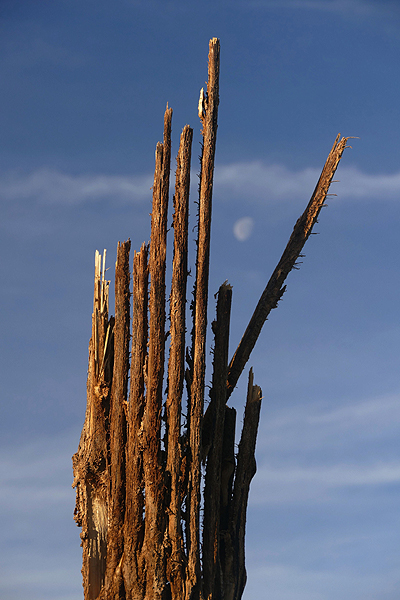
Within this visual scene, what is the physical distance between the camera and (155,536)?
1023 centimetres

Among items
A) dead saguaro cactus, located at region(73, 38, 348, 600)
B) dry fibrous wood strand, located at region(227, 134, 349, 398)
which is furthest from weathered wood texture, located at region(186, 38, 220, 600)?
dry fibrous wood strand, located at region(227, 134, 349, 398)

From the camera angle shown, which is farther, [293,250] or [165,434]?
[293,250]

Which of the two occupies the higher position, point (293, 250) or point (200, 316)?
point (293, 250)

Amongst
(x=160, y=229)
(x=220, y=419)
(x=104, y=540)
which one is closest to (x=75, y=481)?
(x=104, y=540)

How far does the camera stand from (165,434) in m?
10.7

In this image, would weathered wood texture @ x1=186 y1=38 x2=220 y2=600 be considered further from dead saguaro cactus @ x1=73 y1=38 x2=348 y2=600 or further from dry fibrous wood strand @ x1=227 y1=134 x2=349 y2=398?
dry fibrous wood strand @ x1=227 y1=134 x2=349 y2=398

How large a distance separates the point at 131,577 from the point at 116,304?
4288mm

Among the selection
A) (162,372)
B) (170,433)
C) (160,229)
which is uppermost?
(160,229)

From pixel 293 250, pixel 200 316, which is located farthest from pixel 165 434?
pixel 293 250

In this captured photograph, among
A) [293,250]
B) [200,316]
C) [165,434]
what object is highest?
[293,250]

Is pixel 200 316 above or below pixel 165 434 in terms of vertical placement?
above

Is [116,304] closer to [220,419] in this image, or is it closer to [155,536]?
[220,419]

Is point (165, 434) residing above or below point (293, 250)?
below

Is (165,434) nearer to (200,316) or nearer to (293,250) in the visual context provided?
(200,316)
